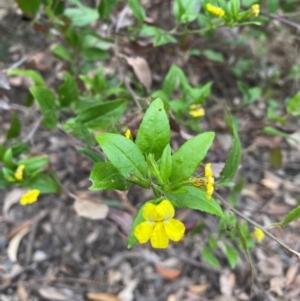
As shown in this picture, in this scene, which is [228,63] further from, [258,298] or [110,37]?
[258,298]

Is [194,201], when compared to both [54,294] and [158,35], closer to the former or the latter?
[158,35]

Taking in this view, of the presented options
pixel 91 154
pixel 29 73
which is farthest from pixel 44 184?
pixel 29 73

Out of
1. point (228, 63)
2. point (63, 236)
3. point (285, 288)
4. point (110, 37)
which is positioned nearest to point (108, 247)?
point (63, 236)

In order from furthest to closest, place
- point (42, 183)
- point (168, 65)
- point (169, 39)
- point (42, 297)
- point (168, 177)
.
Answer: point (168, 65)
point (42, 297)
point (169, 39)
point (42, 183)
point (168, 177)

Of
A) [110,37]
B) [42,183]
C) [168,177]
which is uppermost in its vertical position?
[168,177]

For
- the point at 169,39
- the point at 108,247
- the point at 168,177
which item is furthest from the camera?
the point at 108,247

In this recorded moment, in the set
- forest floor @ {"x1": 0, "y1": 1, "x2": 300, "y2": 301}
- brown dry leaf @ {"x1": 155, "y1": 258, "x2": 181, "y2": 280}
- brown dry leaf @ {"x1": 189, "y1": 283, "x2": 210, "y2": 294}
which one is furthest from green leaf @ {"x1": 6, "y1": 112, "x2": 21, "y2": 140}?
brown dry leaf @ {"x1": 189, "y1": 283, "x2": 210, "y2": 294}

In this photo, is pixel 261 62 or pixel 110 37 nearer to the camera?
pixel 110 37
